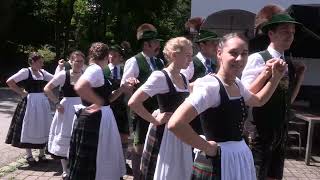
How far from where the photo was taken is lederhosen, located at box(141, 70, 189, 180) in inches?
147

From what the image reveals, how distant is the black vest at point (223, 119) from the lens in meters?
2.49

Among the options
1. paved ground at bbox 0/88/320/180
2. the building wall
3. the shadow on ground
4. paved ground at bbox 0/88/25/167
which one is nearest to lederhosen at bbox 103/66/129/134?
paved ground at bbox 0/88/320/180

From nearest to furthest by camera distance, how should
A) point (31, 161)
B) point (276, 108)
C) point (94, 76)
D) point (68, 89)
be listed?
point (276, 108), point (94, 76), point (68, 89), point (31, 161)

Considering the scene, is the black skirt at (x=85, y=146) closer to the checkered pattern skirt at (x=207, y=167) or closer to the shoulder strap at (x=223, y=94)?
the checkered pattern skirt at (x=207, y=167)

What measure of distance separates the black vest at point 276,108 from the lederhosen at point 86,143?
1.64 m

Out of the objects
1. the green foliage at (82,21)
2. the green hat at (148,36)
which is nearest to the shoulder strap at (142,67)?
the green hat at (148,36)

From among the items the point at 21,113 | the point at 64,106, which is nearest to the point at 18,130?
the point at 21,113

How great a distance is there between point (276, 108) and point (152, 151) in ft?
3.56

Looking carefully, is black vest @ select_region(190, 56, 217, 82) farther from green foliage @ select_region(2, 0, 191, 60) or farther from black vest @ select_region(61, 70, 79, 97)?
green foliage @ select_region(2, 0, 191, 60)

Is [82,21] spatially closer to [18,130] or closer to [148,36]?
[18,130]

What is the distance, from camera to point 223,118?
8.17ft

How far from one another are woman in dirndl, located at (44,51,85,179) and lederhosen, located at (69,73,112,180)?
4.01 feet

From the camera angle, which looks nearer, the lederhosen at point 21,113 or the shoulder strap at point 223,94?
the shoulder strap at point 223,94

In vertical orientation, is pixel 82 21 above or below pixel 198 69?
above
